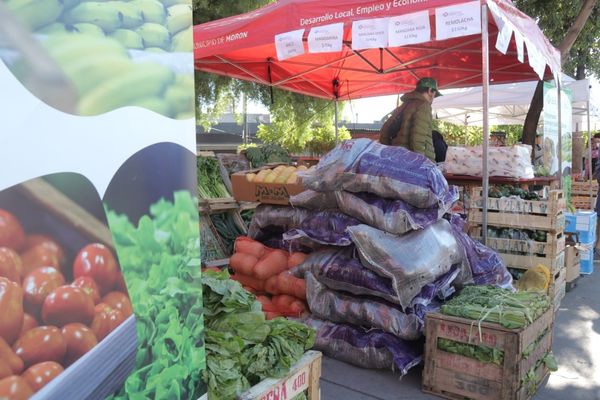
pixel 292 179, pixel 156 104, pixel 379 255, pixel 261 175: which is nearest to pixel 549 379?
pixel 379 255

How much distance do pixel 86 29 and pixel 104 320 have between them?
81 cm

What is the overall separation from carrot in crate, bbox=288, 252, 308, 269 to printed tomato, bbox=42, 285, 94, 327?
3.61 metres

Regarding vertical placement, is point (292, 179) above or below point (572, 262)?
above

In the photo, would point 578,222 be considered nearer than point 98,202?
No

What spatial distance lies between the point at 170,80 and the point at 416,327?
3023 millimetres

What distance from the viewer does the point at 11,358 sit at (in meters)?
1.30

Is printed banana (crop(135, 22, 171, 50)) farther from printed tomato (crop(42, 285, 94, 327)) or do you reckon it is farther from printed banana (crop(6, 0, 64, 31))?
printed tomato (crop(42, 285, 94, 327))

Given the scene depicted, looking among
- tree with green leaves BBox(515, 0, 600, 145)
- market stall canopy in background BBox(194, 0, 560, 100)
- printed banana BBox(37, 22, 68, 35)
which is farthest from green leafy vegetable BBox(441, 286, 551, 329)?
tree with green leaves BBox(515, 0, 600, 145)

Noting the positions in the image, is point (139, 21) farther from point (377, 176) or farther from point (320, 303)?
point (320, 303)

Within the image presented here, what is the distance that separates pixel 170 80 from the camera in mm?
1709

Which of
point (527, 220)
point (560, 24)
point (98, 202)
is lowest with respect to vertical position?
point (527, 220)

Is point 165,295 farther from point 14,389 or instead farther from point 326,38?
point 326,38

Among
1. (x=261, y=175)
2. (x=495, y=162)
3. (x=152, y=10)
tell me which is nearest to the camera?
(x=152, y=10)

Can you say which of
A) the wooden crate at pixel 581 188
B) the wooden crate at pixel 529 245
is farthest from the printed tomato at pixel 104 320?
the wooden crate at pixel 581 188
